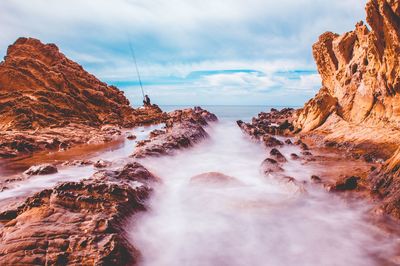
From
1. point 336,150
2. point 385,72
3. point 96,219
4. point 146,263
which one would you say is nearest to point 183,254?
point 146,263

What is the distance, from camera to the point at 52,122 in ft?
72.5

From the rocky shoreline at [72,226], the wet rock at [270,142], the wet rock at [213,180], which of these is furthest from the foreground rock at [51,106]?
the wet rock at [270,142]

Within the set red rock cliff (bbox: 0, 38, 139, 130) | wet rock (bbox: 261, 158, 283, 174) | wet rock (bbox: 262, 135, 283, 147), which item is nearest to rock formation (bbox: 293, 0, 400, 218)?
wet rock (bbox: 262, 135, 283, 147)

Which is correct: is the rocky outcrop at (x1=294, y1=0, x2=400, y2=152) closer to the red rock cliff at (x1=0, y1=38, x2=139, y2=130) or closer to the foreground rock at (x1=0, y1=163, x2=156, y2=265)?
the foreground rock at (x1=0, y1=163, x2=156, y2=265)

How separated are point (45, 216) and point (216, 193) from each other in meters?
4.83

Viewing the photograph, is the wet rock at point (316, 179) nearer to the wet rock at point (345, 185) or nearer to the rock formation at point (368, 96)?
the wet rock at point (345, 185)

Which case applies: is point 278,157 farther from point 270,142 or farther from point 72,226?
point 72,226

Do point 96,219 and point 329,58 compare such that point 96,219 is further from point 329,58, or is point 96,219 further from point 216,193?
point 329,58

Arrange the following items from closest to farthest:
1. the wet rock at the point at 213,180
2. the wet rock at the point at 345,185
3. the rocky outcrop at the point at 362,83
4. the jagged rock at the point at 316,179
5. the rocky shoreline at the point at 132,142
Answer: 1. the rocky shoreline at the point at 132,142
2. the wet rock at the point at 345,185
3. the jagged rock at the point at 316,179
4. the wet rock at the point at 213,180
5. the rocky outcrop at the point at 362,83

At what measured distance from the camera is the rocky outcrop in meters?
13.2

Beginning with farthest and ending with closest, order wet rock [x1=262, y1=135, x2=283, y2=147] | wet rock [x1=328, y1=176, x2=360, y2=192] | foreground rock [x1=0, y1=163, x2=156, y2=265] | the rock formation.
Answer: wet rock [x1=262, y1=135, x2=283, y2=147], the rock formation, wet rock [x1=328, y1=176, x2=360, y2=192], foreground rock [x1=0, y1=163, x2=156, y2=265]

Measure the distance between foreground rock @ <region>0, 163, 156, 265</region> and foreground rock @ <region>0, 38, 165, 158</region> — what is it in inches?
400

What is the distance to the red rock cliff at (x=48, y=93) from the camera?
70.6 ft

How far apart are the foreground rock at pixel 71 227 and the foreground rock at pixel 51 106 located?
10.1 metres
